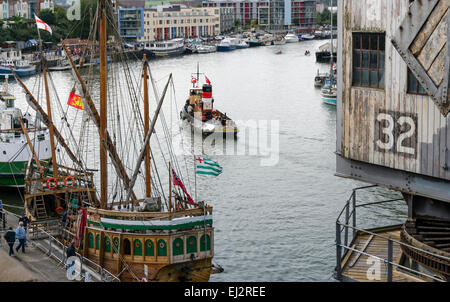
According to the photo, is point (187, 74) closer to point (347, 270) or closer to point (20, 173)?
point (20, 173)

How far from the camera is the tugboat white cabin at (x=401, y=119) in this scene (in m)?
16.7

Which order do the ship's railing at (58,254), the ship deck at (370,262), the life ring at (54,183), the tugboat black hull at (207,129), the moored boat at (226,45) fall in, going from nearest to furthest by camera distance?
the ship deck at (370,262)
the ship's railing at (58,254)
the life ring at (54,183)
the tugboat black hull at (207,129)
the moored boat at (226,45)

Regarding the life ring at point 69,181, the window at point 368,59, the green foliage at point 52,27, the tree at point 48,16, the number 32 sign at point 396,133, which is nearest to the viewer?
the number 32 sign at point 396,133

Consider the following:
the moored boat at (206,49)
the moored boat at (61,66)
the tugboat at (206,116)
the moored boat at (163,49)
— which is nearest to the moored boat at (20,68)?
the moored boat at (61,66)

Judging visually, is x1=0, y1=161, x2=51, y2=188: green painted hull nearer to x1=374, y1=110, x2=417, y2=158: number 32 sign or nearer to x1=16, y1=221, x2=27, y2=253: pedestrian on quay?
x1=16, y1=221, x2=27, y2=253: pedestrian on quay

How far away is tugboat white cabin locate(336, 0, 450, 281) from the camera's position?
16719 millimetres

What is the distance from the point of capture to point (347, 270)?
60.7 feet

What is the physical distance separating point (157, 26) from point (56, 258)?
175 m

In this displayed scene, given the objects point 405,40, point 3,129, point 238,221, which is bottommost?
point 238,221

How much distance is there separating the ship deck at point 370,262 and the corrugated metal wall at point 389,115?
2341 mm

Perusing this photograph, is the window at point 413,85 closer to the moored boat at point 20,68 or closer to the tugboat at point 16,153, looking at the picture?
the tugboat at point 16,153

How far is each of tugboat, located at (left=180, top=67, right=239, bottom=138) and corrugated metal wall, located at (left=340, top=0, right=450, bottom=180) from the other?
154 feet

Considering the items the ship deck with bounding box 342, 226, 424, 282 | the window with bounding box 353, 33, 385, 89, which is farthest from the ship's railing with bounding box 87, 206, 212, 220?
the window with bounding box 353, 33, 385, 89
